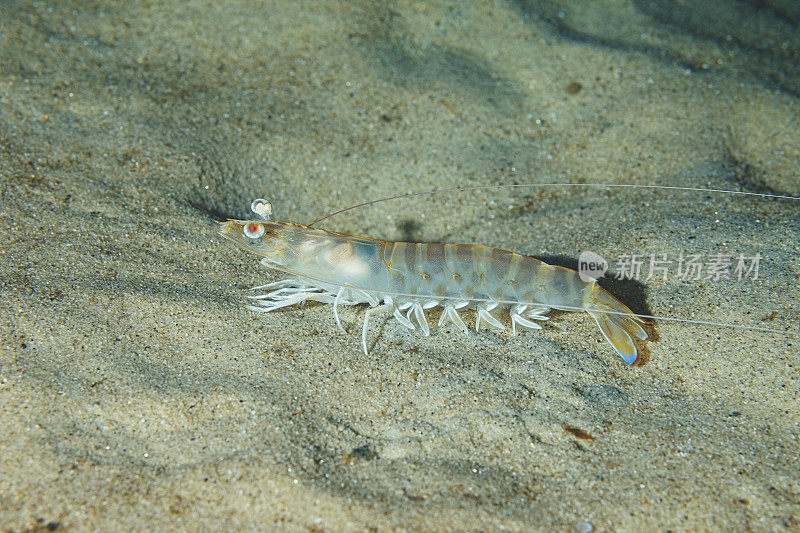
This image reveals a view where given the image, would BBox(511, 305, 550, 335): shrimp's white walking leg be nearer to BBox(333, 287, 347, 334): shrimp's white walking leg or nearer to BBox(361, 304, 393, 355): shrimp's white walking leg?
BBox(361, 304, 393, 355): shrimp's white walking leg

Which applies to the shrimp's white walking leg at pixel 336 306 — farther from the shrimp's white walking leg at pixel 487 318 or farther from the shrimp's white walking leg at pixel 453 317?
the shrimp's white walking leg at pixel 487 318

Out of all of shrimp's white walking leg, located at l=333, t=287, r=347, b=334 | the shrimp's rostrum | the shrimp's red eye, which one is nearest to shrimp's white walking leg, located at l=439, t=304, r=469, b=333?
the shrimp's rostrum

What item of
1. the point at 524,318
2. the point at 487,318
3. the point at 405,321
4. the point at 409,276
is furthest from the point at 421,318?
the point at 524,318

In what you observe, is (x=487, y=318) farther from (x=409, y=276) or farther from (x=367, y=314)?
(x=367, y=314)

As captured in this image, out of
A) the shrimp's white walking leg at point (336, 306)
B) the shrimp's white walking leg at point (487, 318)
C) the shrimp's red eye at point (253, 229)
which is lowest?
the shrimp's white walking leg at point (336, 306)

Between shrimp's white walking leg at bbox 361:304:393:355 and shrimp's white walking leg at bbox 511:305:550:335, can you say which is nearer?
shrimp's white walking leg at bbox 361:304:393:355

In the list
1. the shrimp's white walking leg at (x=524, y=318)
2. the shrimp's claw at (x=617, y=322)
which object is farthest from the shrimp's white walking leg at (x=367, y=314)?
the shrimp's claw at (x=617, y=322)
